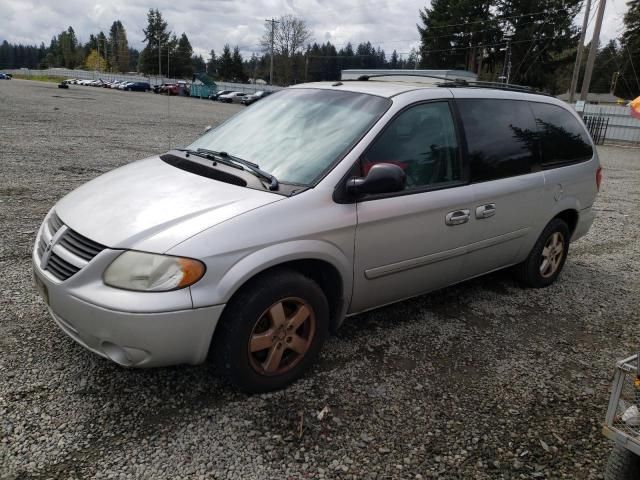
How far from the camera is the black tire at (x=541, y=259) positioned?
4.65m

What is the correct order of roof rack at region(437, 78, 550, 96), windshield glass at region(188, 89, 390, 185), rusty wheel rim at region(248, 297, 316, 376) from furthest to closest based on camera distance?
1. roof rack at region(437, 78, 550, 96)
2. windshield glass at region(188, 89, 390, 185)
3. rusty wheel rim at region(248, 297, 316, 376)

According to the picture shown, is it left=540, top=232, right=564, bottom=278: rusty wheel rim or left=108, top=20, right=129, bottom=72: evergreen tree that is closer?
left=540, top=232, right=564, bottom=278: rusty wheel rim

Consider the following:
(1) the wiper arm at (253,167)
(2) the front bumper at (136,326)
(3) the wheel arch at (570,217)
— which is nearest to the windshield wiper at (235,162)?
Result: (1) the wiper arm at (253,167)

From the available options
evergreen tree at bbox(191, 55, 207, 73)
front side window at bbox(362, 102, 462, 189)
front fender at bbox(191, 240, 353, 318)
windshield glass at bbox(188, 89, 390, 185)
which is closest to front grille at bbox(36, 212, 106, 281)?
front fender at bbox(191, 240, 353, 318)

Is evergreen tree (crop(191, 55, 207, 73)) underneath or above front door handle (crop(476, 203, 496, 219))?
above

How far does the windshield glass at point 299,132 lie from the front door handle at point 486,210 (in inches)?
42.4

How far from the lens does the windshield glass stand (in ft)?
10.2

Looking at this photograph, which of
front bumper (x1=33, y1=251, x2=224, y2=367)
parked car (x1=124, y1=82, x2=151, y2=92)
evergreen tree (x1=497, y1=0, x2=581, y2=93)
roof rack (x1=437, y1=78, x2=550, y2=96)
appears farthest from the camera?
parked car (x1=124, y1=82, x2=151, y2=92)

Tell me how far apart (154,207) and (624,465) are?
2.57 metres

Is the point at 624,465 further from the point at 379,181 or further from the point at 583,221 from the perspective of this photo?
the point at 583,221

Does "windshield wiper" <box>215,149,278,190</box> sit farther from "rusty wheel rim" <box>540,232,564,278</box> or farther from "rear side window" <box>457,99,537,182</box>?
"rusty wheel rim" <box>540,232,564,278</box>

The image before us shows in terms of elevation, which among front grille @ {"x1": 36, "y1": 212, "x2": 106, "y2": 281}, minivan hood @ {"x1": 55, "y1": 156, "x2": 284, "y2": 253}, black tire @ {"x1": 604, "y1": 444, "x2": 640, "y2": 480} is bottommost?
black tire @ {"x1": 604, "y1": 444, "x2": 640, "y2": 480}

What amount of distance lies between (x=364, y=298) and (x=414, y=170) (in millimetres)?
920

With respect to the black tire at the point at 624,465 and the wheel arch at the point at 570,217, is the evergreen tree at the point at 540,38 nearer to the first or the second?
the wheel arch at the point at 570,217
